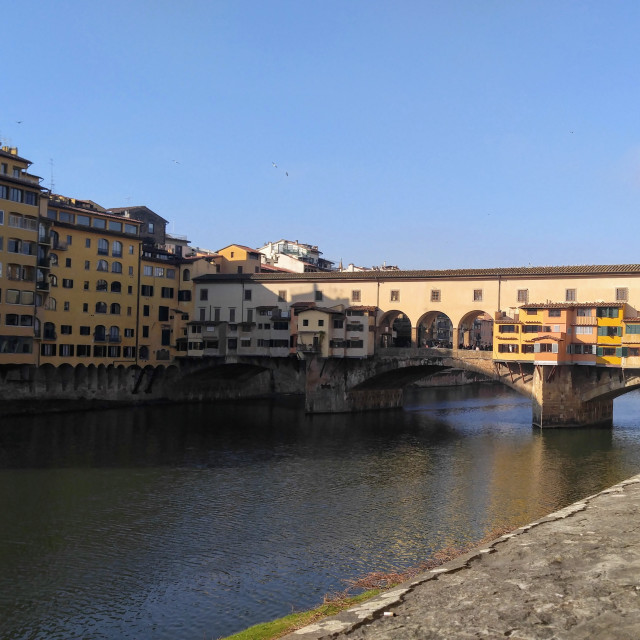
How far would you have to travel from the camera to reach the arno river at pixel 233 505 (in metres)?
22.4

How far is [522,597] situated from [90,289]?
65.1 metres

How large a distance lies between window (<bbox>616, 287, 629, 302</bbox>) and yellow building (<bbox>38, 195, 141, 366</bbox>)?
47300 millimetres

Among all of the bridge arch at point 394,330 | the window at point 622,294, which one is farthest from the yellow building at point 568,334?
the bridge arch at point 394,330

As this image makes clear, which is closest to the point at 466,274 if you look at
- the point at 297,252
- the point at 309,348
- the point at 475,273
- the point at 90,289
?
the point at 475,273

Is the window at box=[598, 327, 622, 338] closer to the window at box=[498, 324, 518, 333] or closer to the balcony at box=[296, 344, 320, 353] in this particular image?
the window at box=[498, 324, 518, 333]

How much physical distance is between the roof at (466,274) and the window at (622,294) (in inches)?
57.3

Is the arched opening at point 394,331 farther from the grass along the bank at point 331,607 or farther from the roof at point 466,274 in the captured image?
the grass along the bank at point 331,607

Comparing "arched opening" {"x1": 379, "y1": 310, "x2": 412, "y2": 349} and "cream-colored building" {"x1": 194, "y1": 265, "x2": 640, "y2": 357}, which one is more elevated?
"cream-colored building" {"x1": 194, "y1": 265, "x2": 640, "y2": 357}

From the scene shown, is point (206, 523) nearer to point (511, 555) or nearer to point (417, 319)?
point (511, 555)

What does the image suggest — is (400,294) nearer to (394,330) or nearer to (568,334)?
(394,330)

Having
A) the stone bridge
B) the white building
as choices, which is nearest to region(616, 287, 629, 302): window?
the stone bridge

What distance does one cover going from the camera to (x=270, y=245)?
129500 mm

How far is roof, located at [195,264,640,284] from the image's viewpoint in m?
61.4

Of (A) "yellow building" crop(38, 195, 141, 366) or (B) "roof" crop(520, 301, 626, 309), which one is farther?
(A) "yellow building" crop(38, 195, 141, 366)
